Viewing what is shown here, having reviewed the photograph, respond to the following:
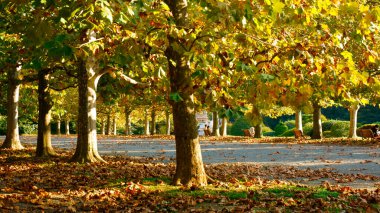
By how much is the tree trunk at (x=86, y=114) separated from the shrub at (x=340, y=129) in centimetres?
2843

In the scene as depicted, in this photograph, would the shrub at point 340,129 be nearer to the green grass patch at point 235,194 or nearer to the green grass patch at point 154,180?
the green grass patch at point 154,180

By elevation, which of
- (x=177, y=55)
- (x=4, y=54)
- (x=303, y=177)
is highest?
(x=4, y=54)

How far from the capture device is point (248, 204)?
739cm

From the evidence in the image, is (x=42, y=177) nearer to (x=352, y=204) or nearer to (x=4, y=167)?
(x=4, y=167)

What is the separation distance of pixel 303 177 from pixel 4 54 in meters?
11.4

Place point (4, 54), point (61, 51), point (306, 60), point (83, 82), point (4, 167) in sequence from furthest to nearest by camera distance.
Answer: point (4, 54) → point (83, 82) → point (4, 167) → point (306, 60) → point (61, 51)

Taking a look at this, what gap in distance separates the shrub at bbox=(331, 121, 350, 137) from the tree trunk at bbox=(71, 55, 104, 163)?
2843 cm

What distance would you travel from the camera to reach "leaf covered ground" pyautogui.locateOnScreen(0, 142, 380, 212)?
7.19 metres

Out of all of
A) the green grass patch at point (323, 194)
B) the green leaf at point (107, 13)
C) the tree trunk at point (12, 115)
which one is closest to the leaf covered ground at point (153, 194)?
the green grass patch at point (323, 194)

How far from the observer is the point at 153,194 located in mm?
8391

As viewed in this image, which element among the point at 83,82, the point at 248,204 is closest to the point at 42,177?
the point at 83,82

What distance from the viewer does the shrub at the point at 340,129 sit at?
37406mm

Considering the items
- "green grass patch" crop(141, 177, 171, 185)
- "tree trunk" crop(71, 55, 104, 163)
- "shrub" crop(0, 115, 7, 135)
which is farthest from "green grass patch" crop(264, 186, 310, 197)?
"shrub" crop(0, 115, 7, 135)

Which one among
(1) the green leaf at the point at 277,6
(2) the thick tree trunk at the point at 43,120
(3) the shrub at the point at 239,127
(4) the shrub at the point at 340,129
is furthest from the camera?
(3) the shrub at the point at 239,127
